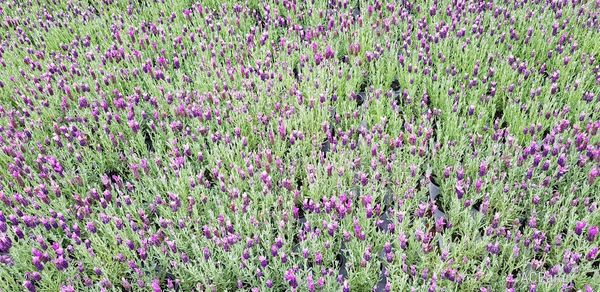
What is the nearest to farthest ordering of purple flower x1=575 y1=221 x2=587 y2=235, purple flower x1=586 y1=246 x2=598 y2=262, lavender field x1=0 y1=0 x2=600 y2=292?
purple flower x1=586 y1=246 x2=598 y2=262 < purple flower x1=575 y1=221 x2=587 y2=235 < lavender field x1=0 y1=0 x2=600 y2=292

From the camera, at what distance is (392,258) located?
9.18 ft

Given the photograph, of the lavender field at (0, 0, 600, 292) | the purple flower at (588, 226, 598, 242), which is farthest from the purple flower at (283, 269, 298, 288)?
the purple flower at (588, 226, 598, 242)

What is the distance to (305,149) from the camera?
3891mm

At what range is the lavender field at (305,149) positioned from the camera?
289cm

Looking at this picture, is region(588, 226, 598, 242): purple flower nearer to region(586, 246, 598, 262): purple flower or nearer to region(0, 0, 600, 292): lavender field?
region(0, 0, 600, 292): lavender field

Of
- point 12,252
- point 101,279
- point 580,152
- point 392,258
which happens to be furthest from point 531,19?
point 12,252

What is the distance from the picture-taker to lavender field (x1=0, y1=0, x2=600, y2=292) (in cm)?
289

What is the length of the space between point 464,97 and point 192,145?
2.49 metres

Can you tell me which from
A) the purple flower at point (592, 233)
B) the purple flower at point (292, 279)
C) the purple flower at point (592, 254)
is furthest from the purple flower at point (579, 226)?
the purple flower at point (292, 279)

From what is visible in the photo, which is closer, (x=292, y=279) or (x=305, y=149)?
(x=292, y=279)

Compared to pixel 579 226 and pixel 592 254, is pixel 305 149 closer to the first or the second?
pixel 579 226

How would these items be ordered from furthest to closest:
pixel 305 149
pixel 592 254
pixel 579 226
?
pixel 305 149
pixel 579 226
pixel 592 254

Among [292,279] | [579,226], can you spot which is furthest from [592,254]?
[292,279]

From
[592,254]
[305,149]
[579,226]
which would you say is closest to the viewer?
[592,254]
